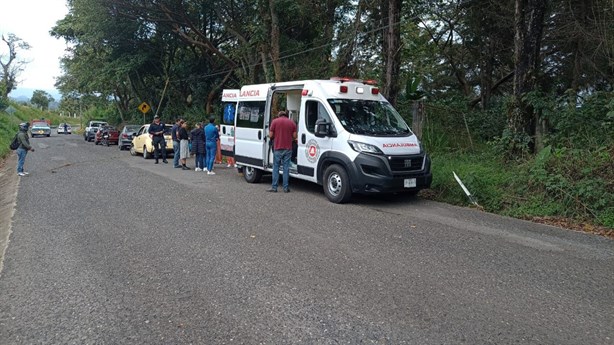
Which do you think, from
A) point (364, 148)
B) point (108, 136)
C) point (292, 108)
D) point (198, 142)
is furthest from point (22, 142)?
point (108, 136)

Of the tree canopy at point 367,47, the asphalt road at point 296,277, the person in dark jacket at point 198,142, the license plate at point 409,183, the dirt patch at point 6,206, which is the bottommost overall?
the dirt patch at point 6,206

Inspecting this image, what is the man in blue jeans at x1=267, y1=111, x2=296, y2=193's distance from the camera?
33.9ft

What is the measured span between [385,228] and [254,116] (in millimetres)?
5568

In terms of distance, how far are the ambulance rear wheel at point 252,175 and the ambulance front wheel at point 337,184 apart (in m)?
2.82

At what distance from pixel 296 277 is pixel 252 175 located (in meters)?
7.30

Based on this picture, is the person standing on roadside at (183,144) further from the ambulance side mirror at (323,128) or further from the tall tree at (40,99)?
the tall tree at (40,99)

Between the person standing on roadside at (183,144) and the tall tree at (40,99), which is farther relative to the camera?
the tall tree at (40,99)

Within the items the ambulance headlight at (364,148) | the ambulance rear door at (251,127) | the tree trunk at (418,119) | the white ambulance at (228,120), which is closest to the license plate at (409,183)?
the ambulance headlight at (364,148)

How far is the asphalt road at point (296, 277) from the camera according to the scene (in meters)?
3.84

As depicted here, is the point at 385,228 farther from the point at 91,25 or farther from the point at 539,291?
the point at 91,25

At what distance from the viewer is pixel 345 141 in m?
9.12

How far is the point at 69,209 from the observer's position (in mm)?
8547

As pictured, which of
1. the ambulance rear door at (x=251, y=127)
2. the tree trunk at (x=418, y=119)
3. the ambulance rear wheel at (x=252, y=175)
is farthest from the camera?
the tree trunk at (x=418, y=119)

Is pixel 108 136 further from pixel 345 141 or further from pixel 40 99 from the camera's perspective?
pixel 40 99
